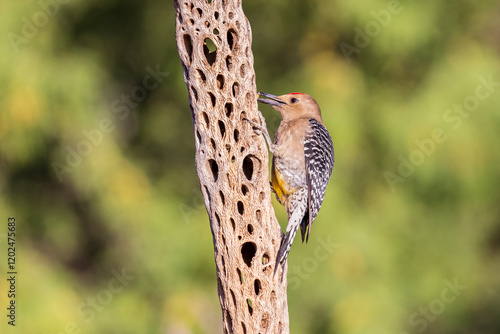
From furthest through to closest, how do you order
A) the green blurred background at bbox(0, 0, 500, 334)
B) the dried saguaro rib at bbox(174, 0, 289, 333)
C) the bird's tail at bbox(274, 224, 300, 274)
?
the green blurred background at bbox(0, 0, 500, 334), the bird's tail at bbox(274, 224, 300, 274), the dried saguaro rib at bbox(174, 0, 289, 333)

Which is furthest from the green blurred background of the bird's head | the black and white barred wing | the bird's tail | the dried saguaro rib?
the dried saguaro rib

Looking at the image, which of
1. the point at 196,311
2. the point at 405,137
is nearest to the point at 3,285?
the point at 196,311

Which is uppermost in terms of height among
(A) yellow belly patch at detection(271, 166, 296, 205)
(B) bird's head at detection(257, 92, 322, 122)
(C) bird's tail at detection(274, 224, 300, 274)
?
(B) bird's head at detection(257, 92, 322, 122)

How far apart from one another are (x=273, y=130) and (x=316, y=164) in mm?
2784

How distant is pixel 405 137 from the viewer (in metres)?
7.34

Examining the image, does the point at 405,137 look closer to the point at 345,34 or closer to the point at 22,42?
the point at 345,34

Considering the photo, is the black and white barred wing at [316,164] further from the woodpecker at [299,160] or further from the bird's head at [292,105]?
the bird's head at [292,105]

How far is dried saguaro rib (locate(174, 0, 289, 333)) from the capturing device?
3.91 m

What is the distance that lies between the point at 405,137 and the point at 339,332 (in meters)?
2.41

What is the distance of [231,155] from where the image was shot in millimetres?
3947

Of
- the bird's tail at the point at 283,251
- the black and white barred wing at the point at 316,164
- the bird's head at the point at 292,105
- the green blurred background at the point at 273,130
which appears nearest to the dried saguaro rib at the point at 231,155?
the bird's tail at the point at 283,251

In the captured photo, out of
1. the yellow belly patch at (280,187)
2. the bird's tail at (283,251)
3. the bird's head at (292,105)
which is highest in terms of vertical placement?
the bird's head at (292,105)

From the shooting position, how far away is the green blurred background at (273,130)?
23.6 ft

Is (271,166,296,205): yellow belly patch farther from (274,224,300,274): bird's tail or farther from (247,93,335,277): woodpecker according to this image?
(274,224,300,274): bird's tail
